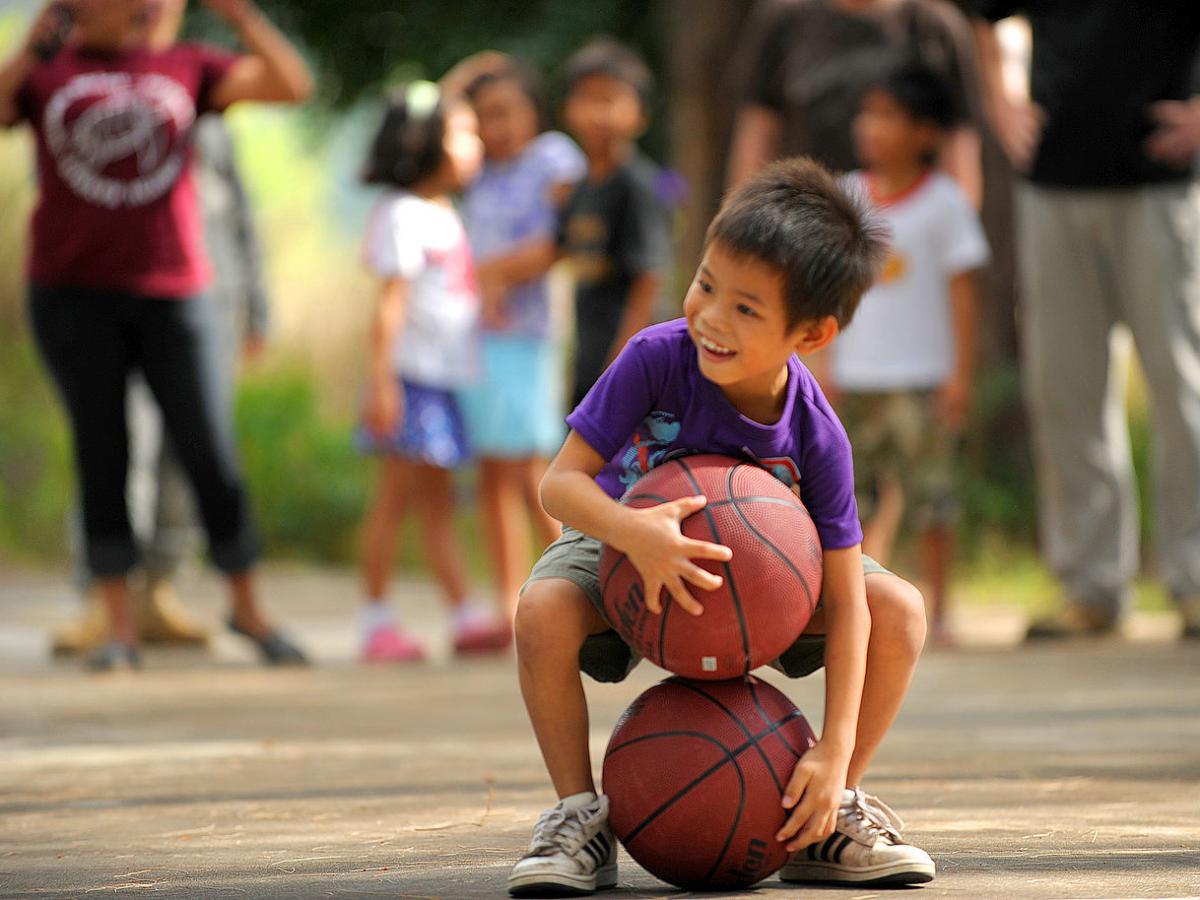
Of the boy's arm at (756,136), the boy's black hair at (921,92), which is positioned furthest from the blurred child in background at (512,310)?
the boy's black hair at (921,92)

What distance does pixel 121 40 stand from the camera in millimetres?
7410

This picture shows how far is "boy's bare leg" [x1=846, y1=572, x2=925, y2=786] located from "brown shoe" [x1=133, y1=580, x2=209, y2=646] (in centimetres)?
534

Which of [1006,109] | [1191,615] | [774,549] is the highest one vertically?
[1006,109]

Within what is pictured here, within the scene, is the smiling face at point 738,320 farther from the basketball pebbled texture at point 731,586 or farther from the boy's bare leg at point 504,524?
the boy's bare leg at point 504,524

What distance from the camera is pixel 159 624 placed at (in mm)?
8586

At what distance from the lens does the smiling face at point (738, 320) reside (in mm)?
3553

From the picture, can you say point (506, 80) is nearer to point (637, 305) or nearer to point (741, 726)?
point (637, 305)

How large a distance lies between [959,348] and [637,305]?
1.34 metres

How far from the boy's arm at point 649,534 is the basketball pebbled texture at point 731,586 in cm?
2

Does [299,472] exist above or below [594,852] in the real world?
below

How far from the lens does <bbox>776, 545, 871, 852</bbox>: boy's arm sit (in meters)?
3.52

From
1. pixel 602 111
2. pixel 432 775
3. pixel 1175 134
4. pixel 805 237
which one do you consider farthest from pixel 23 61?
pixel 805 237

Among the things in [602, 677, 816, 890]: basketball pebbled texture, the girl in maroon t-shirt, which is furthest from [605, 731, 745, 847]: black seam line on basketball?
the girl in maroon t-shirt

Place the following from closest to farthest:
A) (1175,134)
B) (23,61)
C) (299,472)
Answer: (23,61) → (1175,134) → (299,472)
